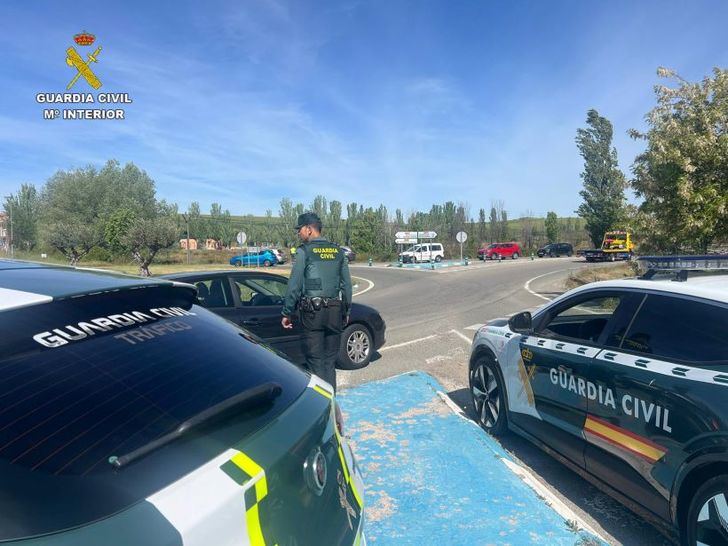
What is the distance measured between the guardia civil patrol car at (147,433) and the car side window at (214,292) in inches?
158

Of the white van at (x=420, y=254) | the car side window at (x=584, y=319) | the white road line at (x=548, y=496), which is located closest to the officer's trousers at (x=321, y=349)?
the white road line at (x=548, y=496)

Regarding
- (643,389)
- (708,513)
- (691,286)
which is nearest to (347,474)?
(708,513)

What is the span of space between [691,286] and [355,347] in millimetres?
4887

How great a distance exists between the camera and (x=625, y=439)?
2.91m

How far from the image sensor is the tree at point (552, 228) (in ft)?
213

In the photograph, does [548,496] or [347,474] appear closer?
[347,474]

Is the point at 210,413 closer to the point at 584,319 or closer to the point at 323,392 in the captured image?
the point at 323,392

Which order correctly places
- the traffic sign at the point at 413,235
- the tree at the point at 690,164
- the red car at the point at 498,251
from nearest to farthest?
the tree at the point at 690,164
the red car at the point at 498,251
the traffic sign at the point at 413,235

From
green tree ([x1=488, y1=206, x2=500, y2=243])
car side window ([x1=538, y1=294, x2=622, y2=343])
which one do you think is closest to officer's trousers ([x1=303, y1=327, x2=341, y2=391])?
car side window ([x1=538, y1=294, x2=622, y2=343])

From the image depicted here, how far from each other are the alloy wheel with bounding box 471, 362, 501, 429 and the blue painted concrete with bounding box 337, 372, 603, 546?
5.8 inches

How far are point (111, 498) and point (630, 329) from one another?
9.89 feet

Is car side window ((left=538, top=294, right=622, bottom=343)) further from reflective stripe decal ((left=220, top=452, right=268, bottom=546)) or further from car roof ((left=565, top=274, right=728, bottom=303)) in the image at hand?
reflective stripe decal ((left=220, top=452, right=268, bottom=546))

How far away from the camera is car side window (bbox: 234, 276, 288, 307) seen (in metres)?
6.27

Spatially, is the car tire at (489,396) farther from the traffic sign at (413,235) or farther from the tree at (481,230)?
the tree at (481,230)
